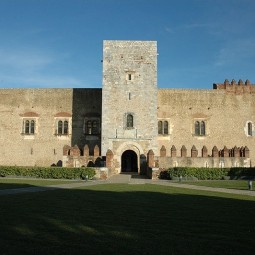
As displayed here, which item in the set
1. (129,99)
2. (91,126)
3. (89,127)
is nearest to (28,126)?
(89,127)

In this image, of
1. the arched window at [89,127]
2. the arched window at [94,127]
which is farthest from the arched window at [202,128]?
the arched window at [89,127]

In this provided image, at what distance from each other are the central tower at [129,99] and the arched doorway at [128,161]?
177 cm

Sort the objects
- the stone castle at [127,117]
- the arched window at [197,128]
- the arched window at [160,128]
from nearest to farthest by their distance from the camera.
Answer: the stone castle at [127,117] < the arched window at [160,128] < the arched window at [197,128]

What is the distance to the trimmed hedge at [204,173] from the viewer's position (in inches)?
1056

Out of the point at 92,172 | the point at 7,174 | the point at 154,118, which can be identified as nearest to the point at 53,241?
the point at 92,172

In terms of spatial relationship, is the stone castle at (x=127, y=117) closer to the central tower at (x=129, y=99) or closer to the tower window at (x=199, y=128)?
the central tower at (x=129, y=99)

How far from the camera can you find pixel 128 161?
36.2m

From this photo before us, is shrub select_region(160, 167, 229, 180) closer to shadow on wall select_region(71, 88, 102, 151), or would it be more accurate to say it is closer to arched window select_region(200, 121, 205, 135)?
arched window select_region(200, 121, 205, 135)

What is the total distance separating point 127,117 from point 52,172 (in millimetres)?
9187

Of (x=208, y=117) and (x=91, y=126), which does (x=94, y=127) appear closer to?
(x=91, y=126)

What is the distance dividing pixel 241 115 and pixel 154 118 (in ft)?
34.9

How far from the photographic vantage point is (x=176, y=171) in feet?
88.2

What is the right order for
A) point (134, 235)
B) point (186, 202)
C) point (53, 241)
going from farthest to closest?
point (186, 202) < point (134, 235) < point (53, 241)

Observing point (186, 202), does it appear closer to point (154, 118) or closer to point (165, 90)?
point (154, 118)
